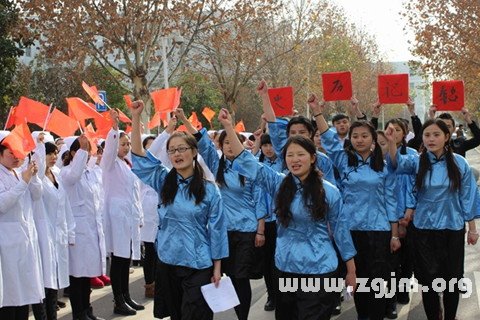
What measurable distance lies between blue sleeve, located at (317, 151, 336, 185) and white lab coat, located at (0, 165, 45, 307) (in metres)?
2.43

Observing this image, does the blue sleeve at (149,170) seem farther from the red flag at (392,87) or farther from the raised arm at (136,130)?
the red flag at (392,87)

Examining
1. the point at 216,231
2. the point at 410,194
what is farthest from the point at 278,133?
the point at 216,231

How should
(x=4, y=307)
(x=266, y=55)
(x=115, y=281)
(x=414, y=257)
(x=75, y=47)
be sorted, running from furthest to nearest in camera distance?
(x=266, y=55) < (x=75, y=47) < (x=115, y=281) < (x=414, y=257) < (x=4, y=307)

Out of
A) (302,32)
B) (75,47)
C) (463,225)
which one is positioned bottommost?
(463,225)

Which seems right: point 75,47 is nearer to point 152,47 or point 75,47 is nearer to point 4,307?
point 152,47

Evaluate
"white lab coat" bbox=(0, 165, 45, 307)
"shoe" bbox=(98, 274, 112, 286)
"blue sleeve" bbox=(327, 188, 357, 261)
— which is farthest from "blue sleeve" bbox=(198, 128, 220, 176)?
"shoe" bbox=(98, 274, 112, 286)

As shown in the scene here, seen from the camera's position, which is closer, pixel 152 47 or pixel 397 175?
pixel 397 175

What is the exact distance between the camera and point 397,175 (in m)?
6.10

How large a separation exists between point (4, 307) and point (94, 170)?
6.18 feet

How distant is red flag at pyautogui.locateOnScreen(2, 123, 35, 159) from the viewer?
5285mm

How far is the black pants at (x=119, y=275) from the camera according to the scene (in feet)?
22.4

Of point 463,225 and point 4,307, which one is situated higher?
point 463,225

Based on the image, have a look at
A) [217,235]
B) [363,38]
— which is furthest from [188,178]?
[363,38]

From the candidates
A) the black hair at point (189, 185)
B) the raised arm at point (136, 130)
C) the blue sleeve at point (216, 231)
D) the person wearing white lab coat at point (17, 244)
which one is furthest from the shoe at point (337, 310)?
the raised arm at point (136, 130)
